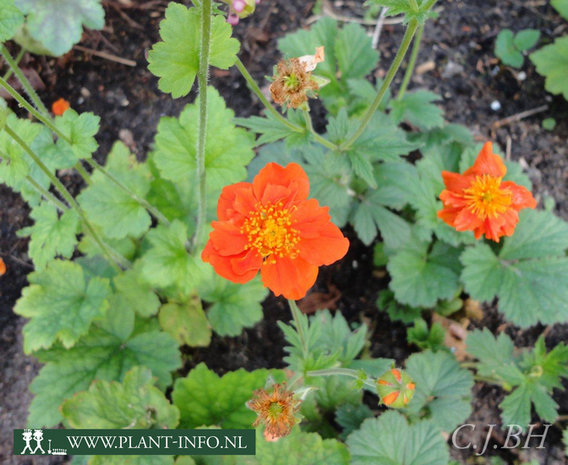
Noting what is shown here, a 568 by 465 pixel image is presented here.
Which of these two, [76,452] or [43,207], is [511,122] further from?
[76,452]

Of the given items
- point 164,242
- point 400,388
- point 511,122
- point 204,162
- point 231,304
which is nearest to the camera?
point 400,388

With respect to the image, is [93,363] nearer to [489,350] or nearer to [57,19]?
[57,19]

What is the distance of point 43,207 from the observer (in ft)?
6.77

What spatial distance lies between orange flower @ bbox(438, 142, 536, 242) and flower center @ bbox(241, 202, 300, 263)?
0.76m

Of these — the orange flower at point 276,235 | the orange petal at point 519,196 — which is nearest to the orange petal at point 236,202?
the orange flower at point 276,235

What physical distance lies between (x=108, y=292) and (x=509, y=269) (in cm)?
188

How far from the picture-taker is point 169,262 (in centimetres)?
214

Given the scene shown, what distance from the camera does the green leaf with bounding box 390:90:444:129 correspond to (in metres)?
2.60

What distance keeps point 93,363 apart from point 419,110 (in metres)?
1.98

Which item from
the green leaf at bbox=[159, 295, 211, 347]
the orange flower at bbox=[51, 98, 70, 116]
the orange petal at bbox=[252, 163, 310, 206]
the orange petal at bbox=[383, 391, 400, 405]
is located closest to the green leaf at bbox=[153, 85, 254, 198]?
the orange petal at bbox=[252, 163, 310, 206]

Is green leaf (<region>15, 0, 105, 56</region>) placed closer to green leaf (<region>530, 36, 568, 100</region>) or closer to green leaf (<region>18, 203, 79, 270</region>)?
green leaf (<region>18, 203, 79, 270</region>)

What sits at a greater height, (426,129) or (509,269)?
(426,129)

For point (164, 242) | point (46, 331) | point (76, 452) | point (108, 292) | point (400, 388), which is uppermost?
point (164, 242)

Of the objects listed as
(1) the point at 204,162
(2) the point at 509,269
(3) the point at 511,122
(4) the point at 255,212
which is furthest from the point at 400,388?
(3) the point at 511,122
